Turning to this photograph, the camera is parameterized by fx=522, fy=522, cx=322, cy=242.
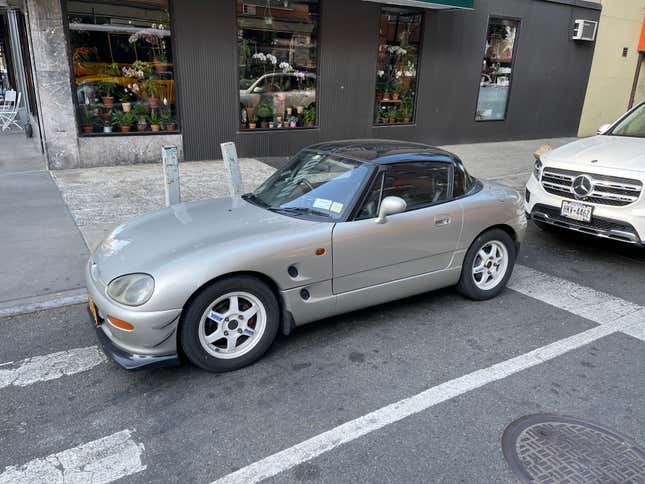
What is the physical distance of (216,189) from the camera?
8.37 m

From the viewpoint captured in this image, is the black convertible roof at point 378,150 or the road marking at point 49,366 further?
the black convertible roof at point 378,150

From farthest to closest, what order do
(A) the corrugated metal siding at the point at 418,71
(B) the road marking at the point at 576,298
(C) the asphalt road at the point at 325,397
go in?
1. (A) the corrugated metal siding at the point at 418,71
2. (B) the road marking at the point at 576,298
3. (C) the asphalt road at the point at 325,397

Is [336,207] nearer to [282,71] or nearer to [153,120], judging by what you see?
[153,120]

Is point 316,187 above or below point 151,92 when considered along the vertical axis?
below

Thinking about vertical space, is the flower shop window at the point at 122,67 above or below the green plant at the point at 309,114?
above

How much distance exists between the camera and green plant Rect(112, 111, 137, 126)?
382 inches

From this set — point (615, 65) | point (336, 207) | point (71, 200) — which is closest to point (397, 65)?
point (71, 200)

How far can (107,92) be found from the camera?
9508 millimetres

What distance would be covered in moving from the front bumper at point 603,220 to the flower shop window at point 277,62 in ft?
21.1

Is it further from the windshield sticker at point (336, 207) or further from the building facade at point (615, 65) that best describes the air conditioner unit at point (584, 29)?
the windshield sticker at point (336, 207)

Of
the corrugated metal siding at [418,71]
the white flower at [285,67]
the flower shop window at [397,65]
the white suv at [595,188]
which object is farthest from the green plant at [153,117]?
the white suv at [595,188]

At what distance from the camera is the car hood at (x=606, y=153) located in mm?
5680

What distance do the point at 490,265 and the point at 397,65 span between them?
876 cm

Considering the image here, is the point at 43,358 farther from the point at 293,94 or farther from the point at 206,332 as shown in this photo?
the point at 293,94
